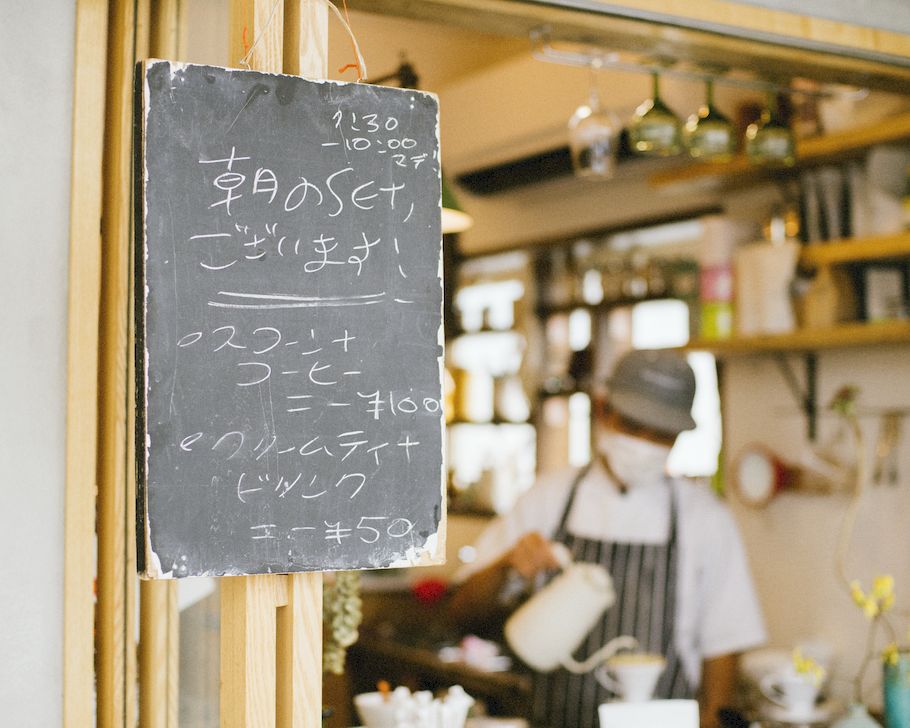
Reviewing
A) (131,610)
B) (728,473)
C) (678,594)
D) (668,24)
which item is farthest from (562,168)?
(131,610)

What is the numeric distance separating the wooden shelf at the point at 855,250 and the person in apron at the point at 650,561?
62cm

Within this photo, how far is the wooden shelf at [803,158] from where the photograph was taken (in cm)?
327

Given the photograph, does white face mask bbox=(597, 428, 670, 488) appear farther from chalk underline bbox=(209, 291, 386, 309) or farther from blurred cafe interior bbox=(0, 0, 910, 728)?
chalk underline bbox=(209, 291, 386, 309)

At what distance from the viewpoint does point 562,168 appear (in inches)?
198

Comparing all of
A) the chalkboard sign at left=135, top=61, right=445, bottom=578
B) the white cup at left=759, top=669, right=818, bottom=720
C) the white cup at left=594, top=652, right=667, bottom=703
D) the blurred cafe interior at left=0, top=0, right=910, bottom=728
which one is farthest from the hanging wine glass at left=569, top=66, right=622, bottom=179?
the white cup at left=759, top=669, right=818, bottom=720

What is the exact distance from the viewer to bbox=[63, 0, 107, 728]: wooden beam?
5.74 feet

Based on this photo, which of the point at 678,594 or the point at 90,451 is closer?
the point at 90,451

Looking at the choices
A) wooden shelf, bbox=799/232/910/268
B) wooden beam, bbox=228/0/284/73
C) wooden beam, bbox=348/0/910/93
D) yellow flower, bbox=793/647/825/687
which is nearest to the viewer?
wooden beam, bbox=228/0/284/73

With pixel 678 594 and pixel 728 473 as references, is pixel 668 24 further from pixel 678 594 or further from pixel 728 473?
pixel 728 473

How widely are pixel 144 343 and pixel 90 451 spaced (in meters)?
0.41

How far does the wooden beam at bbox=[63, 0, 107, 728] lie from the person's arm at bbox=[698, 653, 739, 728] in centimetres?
224

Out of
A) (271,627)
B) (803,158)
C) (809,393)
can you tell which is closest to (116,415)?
(271,627)

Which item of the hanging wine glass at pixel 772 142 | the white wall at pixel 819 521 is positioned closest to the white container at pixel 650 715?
the hanging wine glass at pixel 772 142

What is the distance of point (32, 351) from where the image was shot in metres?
1.76
